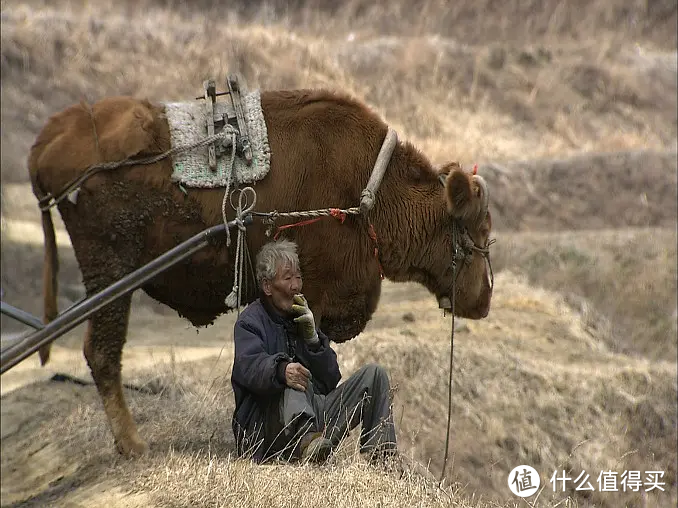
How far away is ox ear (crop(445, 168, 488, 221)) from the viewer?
548cm

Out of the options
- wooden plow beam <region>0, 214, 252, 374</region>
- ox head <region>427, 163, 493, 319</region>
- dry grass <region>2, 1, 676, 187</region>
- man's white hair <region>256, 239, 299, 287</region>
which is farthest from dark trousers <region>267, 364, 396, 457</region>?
dry grass <region>2, 1, 676, 187</region>

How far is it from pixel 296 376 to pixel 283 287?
53 centimetres

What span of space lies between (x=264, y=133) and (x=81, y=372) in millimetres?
3931

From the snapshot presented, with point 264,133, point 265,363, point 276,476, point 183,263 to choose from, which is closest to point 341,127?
point 264,133

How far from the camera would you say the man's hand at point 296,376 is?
4398 mm

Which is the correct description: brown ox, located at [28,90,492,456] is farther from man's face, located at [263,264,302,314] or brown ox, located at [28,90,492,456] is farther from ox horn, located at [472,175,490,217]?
man's face, located at [263,264,302,314]

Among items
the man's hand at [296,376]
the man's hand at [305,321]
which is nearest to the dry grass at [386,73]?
the man's hand at [305,321]

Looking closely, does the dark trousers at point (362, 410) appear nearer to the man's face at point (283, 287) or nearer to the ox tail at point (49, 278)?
the man's face at point (283, 287)

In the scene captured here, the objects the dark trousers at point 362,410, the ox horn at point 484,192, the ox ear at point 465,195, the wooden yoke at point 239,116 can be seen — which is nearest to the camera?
the dark trousers at point 362,410

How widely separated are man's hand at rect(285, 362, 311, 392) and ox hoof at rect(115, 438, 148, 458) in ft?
4.99

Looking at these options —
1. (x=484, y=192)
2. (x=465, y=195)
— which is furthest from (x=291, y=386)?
(x=484, y=192)

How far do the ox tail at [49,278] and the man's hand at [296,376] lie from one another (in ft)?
6.95

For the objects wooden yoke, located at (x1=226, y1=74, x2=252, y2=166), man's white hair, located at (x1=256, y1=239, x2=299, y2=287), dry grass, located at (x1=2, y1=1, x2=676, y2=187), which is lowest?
dry grass, located at (x1=2, y1=1, x2=676, y2=187)

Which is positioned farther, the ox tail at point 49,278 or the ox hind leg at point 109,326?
the ox tail at point 49,278
